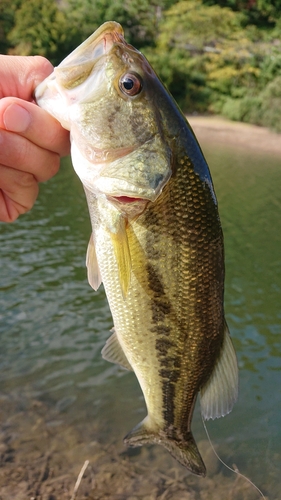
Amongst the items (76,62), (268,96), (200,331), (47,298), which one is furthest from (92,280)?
(268,96)

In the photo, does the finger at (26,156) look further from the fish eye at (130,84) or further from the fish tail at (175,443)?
the fish tail at (175,443)

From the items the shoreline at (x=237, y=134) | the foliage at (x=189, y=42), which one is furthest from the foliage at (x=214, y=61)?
the shoreline at (x=237, y=134)

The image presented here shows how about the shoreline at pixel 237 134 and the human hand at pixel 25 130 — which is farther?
the shoreline at pixel 237 134

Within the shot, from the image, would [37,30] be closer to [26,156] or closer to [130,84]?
[26,156]

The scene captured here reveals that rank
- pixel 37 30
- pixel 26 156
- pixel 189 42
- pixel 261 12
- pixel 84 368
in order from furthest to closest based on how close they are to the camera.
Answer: pixel 261 12 < pixel 189 42 < pixel 37 30 < pixel 84 368 < pixel 26 156

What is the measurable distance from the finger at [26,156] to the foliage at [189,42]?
34926mm

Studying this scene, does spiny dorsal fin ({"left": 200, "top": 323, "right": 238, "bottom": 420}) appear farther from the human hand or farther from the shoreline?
the shoreline

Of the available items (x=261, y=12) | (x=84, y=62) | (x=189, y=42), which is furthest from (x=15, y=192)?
(x=261, y=12)

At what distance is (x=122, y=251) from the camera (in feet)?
6.88

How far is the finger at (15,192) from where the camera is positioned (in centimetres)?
239

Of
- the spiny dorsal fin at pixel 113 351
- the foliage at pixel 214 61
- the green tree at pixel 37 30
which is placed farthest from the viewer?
the foliage at pixel 214 61

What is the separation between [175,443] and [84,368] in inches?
178

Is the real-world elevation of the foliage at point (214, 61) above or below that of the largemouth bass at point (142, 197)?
below

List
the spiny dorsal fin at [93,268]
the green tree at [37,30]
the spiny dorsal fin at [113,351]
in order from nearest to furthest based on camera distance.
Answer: the spiny dorsal fin at [93,268]
the spiny dorsal fin at [113,351]
the green tree at [37,30]
